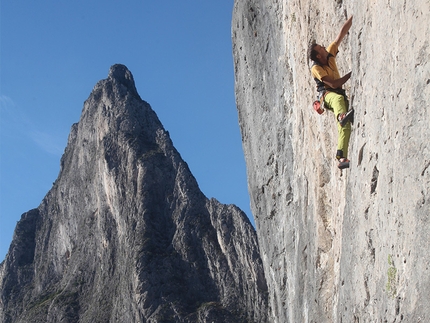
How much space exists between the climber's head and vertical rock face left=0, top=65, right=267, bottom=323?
216ft

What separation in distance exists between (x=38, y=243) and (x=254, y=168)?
100645 millimetres

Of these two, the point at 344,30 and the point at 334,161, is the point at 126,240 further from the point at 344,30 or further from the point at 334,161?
the point at 344,30

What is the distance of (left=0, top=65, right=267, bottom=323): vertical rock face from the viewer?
8194 cm

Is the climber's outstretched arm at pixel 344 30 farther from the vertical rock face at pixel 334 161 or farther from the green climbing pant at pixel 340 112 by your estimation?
the green climbing pant at pixel 340 112

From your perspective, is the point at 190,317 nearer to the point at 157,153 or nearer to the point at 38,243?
the point at 157,153

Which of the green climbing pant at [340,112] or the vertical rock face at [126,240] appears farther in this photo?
the vertical rock face at [126,240]

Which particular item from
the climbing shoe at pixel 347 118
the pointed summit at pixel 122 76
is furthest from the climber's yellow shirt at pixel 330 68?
the pointed summit at pixel 122 76

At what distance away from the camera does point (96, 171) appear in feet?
347

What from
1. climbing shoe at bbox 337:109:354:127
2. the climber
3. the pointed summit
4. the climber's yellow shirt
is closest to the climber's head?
the climber

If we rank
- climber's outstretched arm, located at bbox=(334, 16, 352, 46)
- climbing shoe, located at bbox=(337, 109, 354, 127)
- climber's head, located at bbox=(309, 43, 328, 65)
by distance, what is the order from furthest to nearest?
climber's head, located at bbox=(309, 43, 328, 65)
climber's outstretched arm, located at bbox=(334, 16, 352, 46)
climbing shoe, located at bbox=(337, 109, 354, 127)

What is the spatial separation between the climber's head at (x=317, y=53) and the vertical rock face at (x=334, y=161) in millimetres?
488

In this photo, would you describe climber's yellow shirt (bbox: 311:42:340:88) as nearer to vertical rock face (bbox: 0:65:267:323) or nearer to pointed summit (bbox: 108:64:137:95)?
vertical rock face (bbox: 0:65:267:323)

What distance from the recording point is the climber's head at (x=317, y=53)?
1096 cm

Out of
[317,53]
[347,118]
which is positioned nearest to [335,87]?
[317,53]
